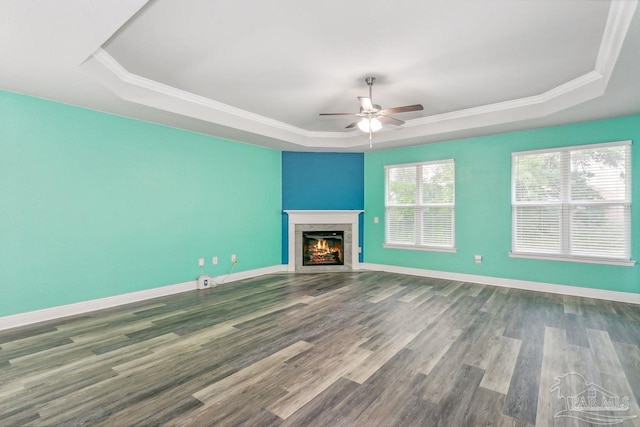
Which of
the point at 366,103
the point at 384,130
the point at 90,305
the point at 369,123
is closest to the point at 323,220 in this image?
the point at 384,130

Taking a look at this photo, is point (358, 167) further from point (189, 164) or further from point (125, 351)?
point (125, 351)

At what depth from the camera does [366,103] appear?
356 centimetres

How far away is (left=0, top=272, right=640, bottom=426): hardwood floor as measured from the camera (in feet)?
6.23

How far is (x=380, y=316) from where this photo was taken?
3615 millimetres

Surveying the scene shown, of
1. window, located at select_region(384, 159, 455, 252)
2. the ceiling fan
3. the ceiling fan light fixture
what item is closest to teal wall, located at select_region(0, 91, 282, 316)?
the ceiling fan

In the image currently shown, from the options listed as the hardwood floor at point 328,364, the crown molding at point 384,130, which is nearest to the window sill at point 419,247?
the hardwood floor at point 328,364

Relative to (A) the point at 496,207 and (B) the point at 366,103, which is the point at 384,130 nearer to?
(B) the point at 366,103

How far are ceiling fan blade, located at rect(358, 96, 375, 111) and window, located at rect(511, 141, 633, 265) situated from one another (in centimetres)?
291

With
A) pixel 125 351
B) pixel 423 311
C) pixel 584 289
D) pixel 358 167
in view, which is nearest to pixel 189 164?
pixel 125 351

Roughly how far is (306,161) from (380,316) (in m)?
3.82

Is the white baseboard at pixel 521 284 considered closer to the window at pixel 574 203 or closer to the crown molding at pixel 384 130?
the window at pixel 574 203

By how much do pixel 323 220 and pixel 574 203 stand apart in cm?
417

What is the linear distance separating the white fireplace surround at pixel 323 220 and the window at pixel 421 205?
0.67 m

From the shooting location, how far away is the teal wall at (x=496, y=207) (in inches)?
166
